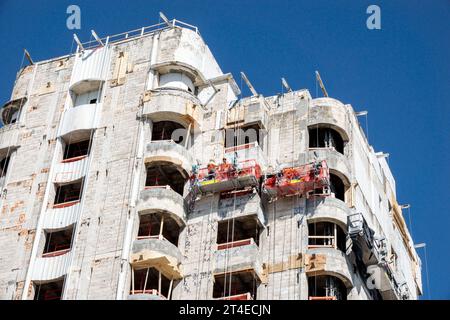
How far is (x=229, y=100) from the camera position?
82.5 metres

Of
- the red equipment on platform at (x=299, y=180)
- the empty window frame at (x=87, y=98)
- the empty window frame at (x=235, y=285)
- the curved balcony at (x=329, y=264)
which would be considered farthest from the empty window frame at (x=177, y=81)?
the curved balcony at (x=329, y=264)

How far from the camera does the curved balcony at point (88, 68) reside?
8369cm

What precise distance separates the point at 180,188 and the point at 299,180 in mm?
11484

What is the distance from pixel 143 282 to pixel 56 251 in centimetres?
757

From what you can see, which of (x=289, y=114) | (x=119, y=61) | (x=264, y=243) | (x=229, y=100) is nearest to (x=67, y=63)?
(x=119, y=61)

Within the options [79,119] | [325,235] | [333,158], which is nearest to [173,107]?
[79,119]

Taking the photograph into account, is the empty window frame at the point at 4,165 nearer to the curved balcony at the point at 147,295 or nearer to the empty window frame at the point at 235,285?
the curved balcony at the point at 147,295

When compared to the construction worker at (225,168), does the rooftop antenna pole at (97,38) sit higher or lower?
higher

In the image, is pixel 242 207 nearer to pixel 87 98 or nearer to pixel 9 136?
pixel 87 98

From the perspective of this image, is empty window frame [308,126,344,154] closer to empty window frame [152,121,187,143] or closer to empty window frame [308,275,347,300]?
empty window frame [152,121,187,143]

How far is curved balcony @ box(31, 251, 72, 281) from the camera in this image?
237 ft

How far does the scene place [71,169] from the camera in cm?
7856

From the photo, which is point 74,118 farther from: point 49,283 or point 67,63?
point 49,283

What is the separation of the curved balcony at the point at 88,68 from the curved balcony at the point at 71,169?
7.90m
